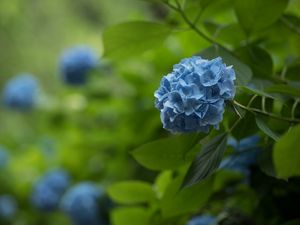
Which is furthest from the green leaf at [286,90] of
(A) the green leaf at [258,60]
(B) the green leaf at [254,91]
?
(A) the green leaf at [258,60]

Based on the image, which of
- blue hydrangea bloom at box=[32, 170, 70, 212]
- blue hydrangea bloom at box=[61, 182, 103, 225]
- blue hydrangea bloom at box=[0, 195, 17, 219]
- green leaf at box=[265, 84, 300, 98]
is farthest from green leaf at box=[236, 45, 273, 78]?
blue hydrangea bloom at box=[0, 195, 17, 219]

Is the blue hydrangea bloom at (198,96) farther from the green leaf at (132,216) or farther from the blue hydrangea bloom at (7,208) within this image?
the blue hydrangea bloom at (7,208)

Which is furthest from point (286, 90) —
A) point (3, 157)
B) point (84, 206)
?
point (3, 157)

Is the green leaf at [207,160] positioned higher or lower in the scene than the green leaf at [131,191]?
Result: higher

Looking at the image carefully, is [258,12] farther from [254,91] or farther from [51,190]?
[51,190]

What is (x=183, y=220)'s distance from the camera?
705 mm

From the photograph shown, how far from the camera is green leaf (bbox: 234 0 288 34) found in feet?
1.85

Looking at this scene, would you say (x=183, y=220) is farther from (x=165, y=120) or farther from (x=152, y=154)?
(x=165, y=120)

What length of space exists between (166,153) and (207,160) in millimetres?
82

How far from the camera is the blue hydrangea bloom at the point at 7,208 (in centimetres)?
150

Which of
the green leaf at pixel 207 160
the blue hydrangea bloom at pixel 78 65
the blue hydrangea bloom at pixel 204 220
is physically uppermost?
the blue hydrangea bloom at pixel 78 65

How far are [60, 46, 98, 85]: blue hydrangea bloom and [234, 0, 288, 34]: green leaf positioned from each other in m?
0.86

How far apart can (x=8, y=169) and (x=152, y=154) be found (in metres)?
1.13

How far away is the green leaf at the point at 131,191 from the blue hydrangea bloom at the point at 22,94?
97cm
